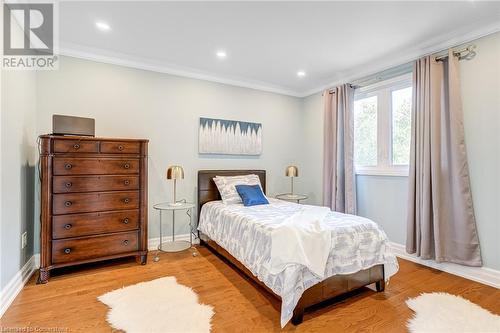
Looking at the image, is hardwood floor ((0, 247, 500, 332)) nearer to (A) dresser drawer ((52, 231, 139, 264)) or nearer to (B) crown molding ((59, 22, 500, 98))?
(A) dresser drawer ((52, 231, 139, 264))

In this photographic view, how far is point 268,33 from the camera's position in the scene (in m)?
2.71

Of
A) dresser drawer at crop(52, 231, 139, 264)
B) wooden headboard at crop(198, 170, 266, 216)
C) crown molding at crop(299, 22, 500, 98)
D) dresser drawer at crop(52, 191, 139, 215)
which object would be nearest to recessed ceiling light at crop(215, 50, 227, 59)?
wooden headboard at crop(198, 170, 266, 216)

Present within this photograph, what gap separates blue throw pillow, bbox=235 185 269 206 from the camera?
3361 mm

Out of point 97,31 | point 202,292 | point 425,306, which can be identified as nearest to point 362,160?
point 425,306

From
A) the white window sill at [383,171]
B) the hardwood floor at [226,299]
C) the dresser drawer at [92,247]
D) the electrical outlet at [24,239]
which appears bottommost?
the hardwood floor at [226,299]

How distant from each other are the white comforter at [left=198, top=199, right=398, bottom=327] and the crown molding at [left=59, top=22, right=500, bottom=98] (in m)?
2.18

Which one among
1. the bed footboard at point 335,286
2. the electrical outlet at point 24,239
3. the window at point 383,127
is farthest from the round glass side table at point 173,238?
the window at point 383,127

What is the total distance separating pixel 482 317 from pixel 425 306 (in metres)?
0.36

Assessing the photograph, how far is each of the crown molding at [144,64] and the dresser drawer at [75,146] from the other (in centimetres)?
120

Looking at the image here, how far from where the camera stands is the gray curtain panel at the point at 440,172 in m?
2.61

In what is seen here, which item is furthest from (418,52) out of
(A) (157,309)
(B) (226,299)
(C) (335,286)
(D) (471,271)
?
(A) (157,309)

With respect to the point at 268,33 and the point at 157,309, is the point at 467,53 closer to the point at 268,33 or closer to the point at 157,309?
the point at 268,33

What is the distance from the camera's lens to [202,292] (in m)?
2.33

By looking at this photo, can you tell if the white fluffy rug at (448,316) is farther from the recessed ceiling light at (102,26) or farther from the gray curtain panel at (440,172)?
the recessed ceiling light at (102,26)
